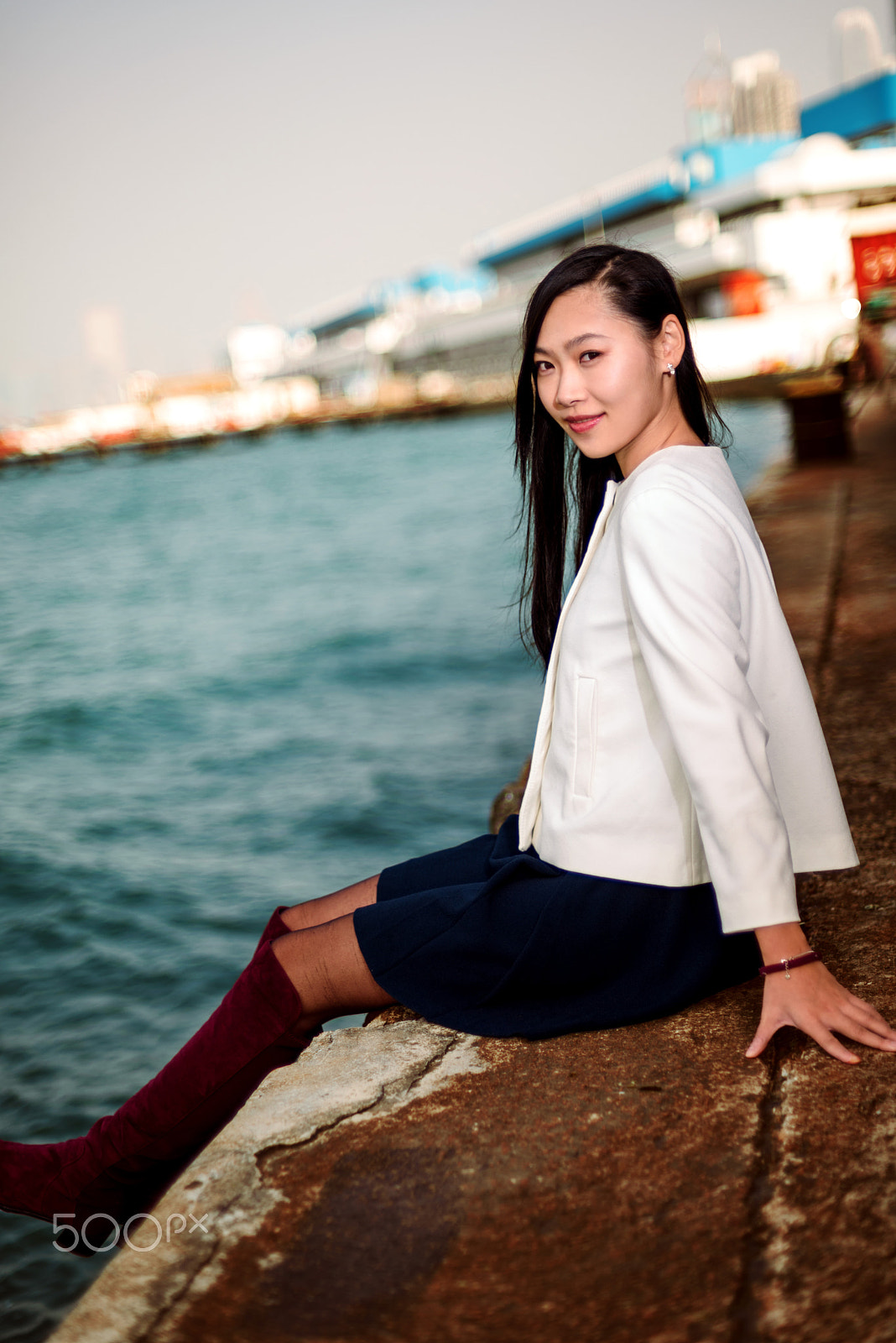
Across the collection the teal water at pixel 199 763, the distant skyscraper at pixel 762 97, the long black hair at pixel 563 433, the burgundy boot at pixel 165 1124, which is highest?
the distant skyscraper at pixel 762 97

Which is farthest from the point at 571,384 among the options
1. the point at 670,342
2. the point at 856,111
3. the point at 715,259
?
the point at 856,111

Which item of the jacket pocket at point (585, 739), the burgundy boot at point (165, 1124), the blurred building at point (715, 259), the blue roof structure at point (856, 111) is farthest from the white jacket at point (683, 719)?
the blue roof structure at point (856, 111)

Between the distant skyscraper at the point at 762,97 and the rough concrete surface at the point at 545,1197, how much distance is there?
13865 centimetres

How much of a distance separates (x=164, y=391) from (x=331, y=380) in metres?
11.2

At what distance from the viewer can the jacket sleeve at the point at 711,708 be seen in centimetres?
135

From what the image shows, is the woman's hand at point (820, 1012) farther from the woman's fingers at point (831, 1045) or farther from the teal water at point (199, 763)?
the teal water at point (199, 763)

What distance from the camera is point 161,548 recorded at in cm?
1958

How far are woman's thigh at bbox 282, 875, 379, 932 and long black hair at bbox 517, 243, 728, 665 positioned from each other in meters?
0.45

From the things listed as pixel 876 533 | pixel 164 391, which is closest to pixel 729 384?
pixel 876 533

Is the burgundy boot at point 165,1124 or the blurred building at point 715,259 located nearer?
the burgundy boot at point 165,1124

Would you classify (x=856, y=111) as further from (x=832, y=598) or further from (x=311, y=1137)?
(x=311, y=1137)

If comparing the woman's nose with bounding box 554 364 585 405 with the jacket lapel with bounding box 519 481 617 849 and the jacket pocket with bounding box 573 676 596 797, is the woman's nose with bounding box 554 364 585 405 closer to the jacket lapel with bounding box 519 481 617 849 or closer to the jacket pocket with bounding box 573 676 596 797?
the jacket lapel with bounding box 519 481 617 849

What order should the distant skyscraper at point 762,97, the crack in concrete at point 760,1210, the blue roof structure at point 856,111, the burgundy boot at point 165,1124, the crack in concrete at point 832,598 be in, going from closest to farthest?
1. the crack in concrete at point 760,1210
2. the burgundy boot at point 165,1124
3. the crack in concrete at point 832,598
4. the blue roof structure at point 856,111
5. the distant skyscraper at point 762,97

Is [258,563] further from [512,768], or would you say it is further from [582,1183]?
[582,1183]
